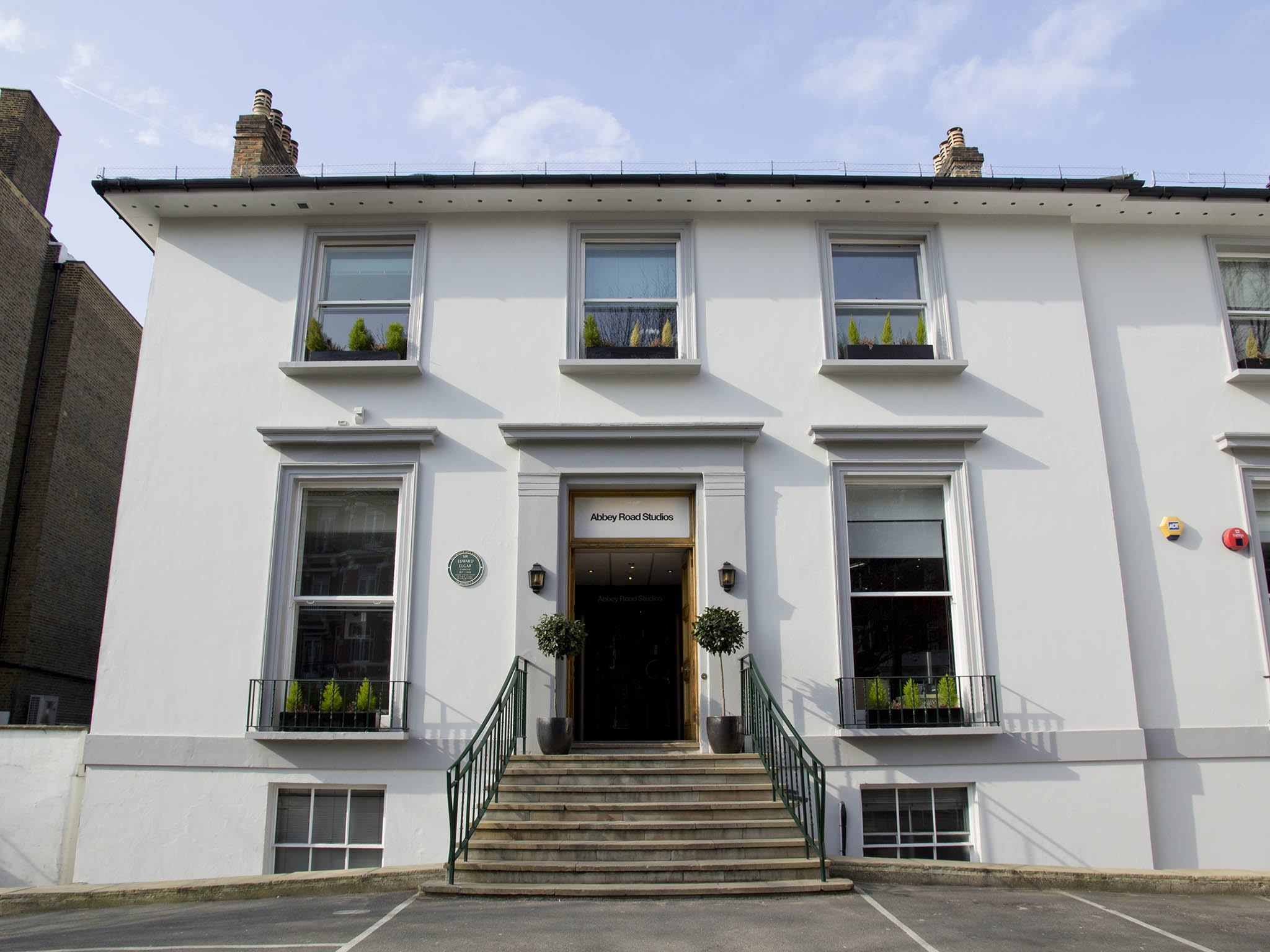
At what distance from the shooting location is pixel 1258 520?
10281mm

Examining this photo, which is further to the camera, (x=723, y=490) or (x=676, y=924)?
(x=723, y=490)

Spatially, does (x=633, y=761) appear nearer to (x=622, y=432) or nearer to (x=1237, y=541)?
(x=622, y=432)

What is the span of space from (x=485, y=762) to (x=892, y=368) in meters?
5.77

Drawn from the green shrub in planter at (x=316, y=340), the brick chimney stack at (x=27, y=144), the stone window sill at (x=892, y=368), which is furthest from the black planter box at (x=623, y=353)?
the brick chimney stack at (x=27, y=144)

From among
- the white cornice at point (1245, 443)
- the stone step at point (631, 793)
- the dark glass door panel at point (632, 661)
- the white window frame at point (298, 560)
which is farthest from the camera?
the dark glass door panel at point (632, 661)

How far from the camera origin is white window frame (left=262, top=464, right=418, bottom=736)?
31.0ft

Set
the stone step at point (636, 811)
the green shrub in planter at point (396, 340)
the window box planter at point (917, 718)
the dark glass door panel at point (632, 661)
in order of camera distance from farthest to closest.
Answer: the dark glass door panel at point (632, 661), the green shrub in planter at point (396, 340), the window box planter at point (917, 718), the stone step at point (636, 811)

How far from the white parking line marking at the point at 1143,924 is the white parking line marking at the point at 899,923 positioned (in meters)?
Answer: 1.67

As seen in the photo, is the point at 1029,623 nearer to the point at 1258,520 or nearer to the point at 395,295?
the point at 1258,520

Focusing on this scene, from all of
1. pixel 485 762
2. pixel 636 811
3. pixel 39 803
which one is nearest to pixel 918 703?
pixel 636 811

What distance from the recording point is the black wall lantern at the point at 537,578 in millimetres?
9516

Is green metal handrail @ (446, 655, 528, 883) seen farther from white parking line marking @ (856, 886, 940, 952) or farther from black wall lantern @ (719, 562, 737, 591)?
white parking line marking @ (856, 886, 940, 952)

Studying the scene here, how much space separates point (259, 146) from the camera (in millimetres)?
11320

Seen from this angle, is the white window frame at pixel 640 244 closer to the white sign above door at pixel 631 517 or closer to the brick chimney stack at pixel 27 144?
the white sign above door at pixel 631 517
